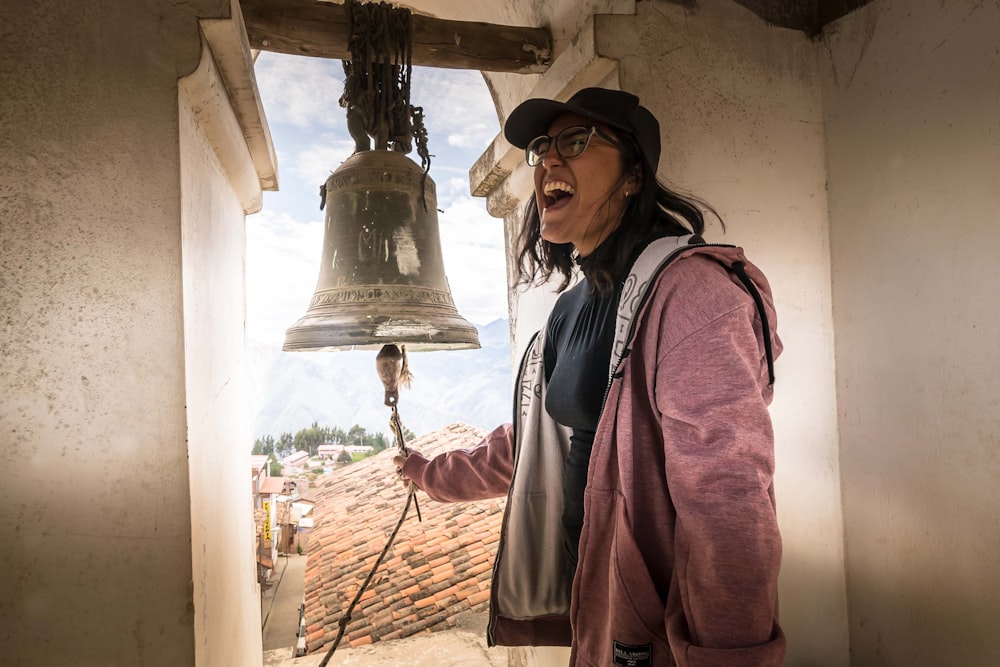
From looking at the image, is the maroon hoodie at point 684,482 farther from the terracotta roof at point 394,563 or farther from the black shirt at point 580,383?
the terracotta roof at point 394,563

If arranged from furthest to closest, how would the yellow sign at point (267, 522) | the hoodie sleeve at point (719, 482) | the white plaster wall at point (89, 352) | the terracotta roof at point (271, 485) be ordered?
the terracotta roof at point (271, 485) → the yellow sign at point (267, 522) → the white plaster wall at point (89, 352) → the hoodie sleeve at point (719, 482)

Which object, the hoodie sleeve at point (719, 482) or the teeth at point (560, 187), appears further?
the teeth at point (560, 187)

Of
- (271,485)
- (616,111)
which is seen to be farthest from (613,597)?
(271,485)

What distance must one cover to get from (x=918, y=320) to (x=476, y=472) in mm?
1311

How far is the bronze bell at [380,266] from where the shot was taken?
1.63 meters

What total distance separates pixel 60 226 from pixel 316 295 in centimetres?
71

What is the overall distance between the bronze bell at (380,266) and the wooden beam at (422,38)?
0.35 m

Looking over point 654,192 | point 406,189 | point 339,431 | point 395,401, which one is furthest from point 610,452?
point 339,431

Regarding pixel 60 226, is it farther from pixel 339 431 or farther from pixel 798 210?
pixel 339 431

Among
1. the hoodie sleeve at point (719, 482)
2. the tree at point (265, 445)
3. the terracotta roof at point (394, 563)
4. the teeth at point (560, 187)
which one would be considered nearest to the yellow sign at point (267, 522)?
the terracotta roof at point (394, 563)

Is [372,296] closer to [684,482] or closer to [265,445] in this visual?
[684,482]

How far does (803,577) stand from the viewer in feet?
5.65

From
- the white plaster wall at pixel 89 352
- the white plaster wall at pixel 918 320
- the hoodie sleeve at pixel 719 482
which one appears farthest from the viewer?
the white plaster wall at pixel 918 320

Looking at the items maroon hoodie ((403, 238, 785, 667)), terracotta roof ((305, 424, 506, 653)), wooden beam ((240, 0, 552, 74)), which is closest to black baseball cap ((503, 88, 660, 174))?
maroon hoodie ((403, 238, 785, 667))
